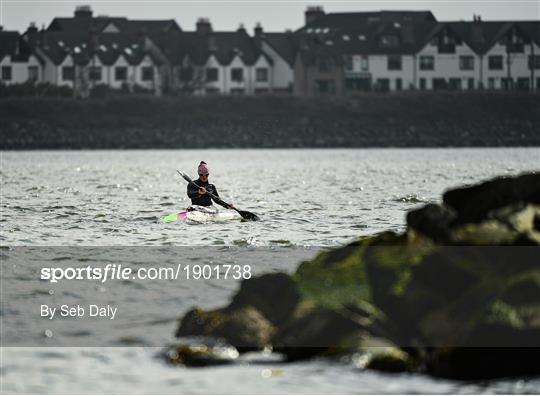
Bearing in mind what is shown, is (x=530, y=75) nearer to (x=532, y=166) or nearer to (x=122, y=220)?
(x=532, y=166)

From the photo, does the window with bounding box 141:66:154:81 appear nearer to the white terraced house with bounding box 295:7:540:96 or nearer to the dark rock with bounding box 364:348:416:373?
the white terraced house with bounding box 295:7:540:96

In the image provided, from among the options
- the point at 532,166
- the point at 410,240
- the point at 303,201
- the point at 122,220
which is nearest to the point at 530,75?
the point at 532,166

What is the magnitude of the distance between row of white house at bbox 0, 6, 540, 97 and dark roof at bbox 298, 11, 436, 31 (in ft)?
17.4

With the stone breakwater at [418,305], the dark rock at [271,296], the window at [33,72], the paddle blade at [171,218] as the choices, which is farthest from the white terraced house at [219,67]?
the stone breakwater at [418,305]

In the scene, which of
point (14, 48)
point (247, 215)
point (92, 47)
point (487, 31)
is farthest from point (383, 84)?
point (247, 215)

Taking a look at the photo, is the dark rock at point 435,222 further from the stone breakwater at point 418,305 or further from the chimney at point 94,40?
the chimney at point 94,40

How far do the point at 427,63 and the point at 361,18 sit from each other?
1526cm

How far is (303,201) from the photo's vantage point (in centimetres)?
5409

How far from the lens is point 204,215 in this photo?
124ft

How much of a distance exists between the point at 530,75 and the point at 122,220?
125 metres

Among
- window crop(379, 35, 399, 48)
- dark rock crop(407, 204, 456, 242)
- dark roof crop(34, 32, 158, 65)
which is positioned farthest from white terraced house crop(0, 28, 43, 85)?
dark rock crop(407, 204, 456, 242)

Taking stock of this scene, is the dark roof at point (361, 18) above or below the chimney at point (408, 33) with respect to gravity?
above

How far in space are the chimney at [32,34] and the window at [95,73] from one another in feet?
28.1

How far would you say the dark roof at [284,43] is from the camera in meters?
157
